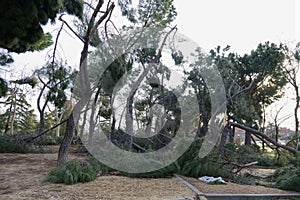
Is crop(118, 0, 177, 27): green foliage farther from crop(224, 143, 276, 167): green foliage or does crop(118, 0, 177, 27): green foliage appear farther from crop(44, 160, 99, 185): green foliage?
crop(44, 160, 99, 185): green foliage

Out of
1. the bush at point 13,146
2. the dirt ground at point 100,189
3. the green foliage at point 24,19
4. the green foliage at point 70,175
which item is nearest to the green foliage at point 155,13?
the green foliage at point 24,19

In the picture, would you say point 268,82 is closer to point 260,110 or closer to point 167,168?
point 260,110

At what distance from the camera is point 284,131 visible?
17281 millimetres

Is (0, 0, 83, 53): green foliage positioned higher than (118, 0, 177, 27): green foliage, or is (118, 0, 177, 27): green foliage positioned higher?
(118, 0, 177, 27): green foliage

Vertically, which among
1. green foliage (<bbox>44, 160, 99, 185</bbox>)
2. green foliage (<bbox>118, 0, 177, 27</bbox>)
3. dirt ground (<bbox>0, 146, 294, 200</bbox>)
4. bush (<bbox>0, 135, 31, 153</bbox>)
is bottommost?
dirt ground (<bbox>0, 146, 294, 200</bbox>)

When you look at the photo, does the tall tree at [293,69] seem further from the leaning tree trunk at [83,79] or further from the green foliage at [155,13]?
the leaning tree trunk at [83,79]

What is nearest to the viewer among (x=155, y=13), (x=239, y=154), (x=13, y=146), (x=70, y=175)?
(x=70, y=175)

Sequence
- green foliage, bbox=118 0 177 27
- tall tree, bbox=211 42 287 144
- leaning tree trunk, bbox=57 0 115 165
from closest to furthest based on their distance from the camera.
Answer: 1. leaning tree trunk, bbox=57 0 115 165
2. green foliage, bbox=118 0 177 27
3. tall tree, bbox=211 42 287 144

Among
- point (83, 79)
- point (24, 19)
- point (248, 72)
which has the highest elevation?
point (248, 72)

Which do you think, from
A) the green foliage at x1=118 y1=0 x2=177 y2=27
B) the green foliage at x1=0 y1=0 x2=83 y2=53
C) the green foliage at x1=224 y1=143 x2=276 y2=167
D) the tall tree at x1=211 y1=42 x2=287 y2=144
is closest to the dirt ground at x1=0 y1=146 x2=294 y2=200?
the green foliage at x1=0 y1=0 x2=83 y2=53

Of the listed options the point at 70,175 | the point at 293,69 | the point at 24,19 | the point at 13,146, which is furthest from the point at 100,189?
the point at 293,69

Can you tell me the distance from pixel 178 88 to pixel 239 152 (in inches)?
161

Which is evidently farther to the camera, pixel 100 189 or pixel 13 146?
pixel 13 146

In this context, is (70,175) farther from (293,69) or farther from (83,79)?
(293,69)
